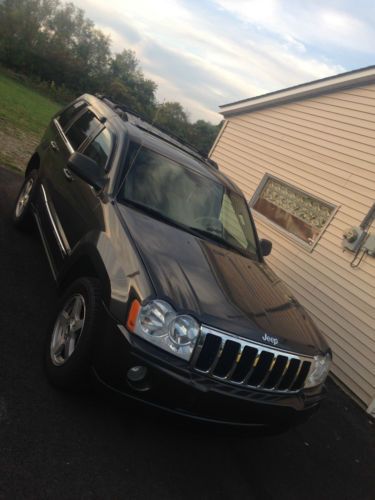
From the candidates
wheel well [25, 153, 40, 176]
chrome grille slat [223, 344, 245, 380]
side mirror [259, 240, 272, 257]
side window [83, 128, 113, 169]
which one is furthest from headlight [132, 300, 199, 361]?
wheel well [25, 153, 40, 176]

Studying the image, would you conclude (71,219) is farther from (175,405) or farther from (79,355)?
(175,405)

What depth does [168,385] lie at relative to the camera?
98.9 inches

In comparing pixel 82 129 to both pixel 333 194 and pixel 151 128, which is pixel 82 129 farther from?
pixel 333 194

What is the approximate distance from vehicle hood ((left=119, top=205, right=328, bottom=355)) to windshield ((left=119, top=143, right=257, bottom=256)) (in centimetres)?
20

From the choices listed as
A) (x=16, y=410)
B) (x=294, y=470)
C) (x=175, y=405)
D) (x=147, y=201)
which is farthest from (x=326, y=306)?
(x=16, y=410)

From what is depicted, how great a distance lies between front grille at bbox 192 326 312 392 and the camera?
257 centimetres

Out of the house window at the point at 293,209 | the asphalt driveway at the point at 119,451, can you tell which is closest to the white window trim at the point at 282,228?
the house window at the point at 293,209

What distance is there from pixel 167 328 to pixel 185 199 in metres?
1.65

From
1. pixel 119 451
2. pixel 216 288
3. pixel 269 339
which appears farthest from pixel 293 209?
pixel 119 451

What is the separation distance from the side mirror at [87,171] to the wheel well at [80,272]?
2.10 feet

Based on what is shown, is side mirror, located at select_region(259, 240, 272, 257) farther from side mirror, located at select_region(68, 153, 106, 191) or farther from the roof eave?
the roof eave

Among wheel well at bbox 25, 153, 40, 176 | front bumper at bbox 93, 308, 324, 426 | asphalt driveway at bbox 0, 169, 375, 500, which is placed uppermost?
wheel well at bbox 25, 153, 40, 176

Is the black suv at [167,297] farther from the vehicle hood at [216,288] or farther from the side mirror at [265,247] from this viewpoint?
the side mirror at [265,247]

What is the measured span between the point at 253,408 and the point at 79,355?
1169 mm
